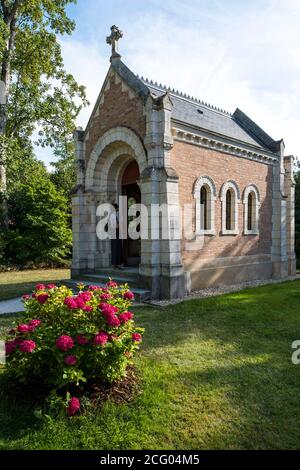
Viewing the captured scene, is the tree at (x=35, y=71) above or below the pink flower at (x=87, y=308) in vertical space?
above

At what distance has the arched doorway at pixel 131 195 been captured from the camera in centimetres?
1259

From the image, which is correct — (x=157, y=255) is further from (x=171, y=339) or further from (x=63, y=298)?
(x=63, y=298)

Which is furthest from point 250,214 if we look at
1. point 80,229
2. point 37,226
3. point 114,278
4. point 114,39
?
point 37,226

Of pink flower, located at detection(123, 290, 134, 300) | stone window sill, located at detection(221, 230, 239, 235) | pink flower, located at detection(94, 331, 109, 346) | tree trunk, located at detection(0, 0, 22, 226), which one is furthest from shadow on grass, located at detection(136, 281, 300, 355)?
tree trunk, located at detection(0, 0, 22, 226)

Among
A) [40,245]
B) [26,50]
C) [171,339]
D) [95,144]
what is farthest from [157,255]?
[26,50]

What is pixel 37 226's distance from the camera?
19.8 m

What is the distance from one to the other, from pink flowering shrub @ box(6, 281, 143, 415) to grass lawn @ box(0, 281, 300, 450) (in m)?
0.37

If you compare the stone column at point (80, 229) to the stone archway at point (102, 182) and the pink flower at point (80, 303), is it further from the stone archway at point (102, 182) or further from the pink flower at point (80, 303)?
the pink flower at point (80, 303)

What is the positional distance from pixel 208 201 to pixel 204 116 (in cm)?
385

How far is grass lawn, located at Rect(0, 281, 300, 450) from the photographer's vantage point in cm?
323

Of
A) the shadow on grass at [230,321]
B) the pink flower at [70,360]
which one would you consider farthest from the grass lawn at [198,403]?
the pink flower at [70,360]

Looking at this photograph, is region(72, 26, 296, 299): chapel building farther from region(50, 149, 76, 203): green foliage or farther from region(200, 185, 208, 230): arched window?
region(50, 149, 76, 203): green foliage

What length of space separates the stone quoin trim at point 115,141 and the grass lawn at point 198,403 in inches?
215

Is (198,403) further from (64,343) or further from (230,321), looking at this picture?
(230,321)
